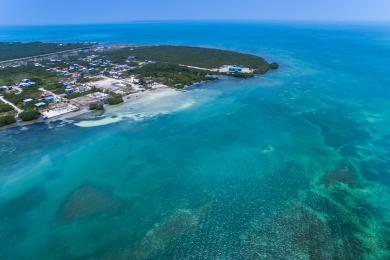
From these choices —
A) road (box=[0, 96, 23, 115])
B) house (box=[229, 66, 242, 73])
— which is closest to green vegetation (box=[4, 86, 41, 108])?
road (box=[0, 96, 23, 115])

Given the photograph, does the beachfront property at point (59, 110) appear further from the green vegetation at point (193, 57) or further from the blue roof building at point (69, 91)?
the green vegetation at point (193, 57)

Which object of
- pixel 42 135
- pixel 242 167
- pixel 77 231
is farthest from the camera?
pixel 42 135

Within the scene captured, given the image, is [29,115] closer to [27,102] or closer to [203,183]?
[27,102]

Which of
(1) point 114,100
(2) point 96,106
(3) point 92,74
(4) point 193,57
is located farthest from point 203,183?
(4) point 193,57

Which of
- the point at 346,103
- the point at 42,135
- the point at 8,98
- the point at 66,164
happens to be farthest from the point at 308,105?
the point at 8,98

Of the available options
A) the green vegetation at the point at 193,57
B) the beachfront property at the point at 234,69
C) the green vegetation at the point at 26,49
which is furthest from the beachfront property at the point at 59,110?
the green vegetation at the point at 26,49

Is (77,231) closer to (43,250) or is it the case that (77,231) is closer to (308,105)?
(43,250)
